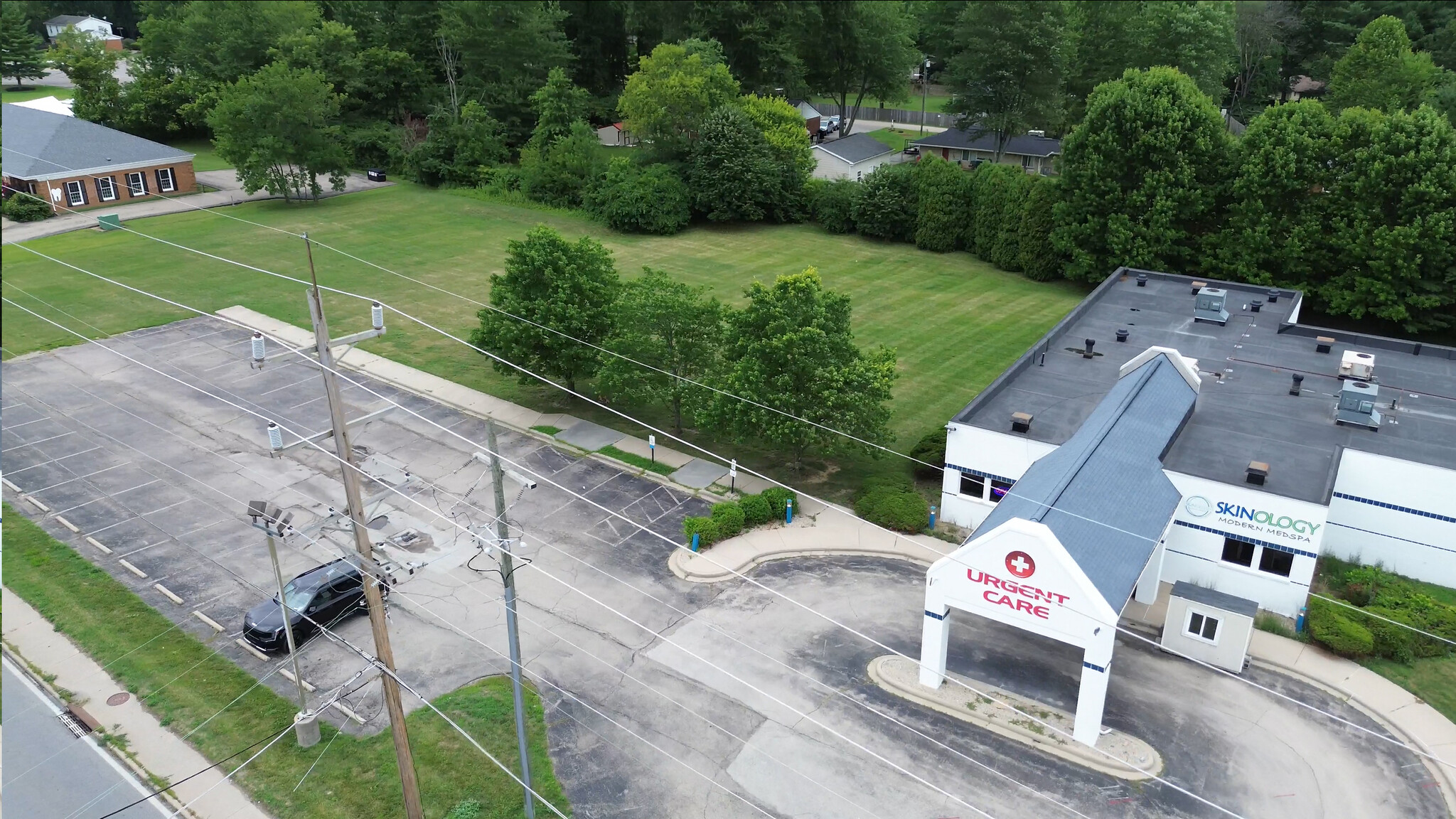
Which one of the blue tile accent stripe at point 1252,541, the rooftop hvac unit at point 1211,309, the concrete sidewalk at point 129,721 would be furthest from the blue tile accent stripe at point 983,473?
the concrete sidewalk at point 129,721

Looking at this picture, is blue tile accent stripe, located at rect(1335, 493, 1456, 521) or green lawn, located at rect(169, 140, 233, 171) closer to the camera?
blue tile accent stripe, located at rect(1335, 493, 1456, 521)

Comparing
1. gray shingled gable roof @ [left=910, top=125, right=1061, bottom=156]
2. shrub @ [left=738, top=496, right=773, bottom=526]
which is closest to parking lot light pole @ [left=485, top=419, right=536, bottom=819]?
shrub @ [left=738, top=496, right=773, bottom=526]

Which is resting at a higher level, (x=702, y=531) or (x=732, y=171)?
(x=732, y=171)

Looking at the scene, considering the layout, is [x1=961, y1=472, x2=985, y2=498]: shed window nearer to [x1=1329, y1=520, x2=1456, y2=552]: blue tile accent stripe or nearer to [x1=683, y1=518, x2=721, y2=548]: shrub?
[x1=683, y1=518, x2=721, y2=548]: shrub

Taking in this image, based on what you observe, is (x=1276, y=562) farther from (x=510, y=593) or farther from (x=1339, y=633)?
(x=510, y=593)

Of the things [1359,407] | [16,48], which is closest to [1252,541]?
[1359,407]
